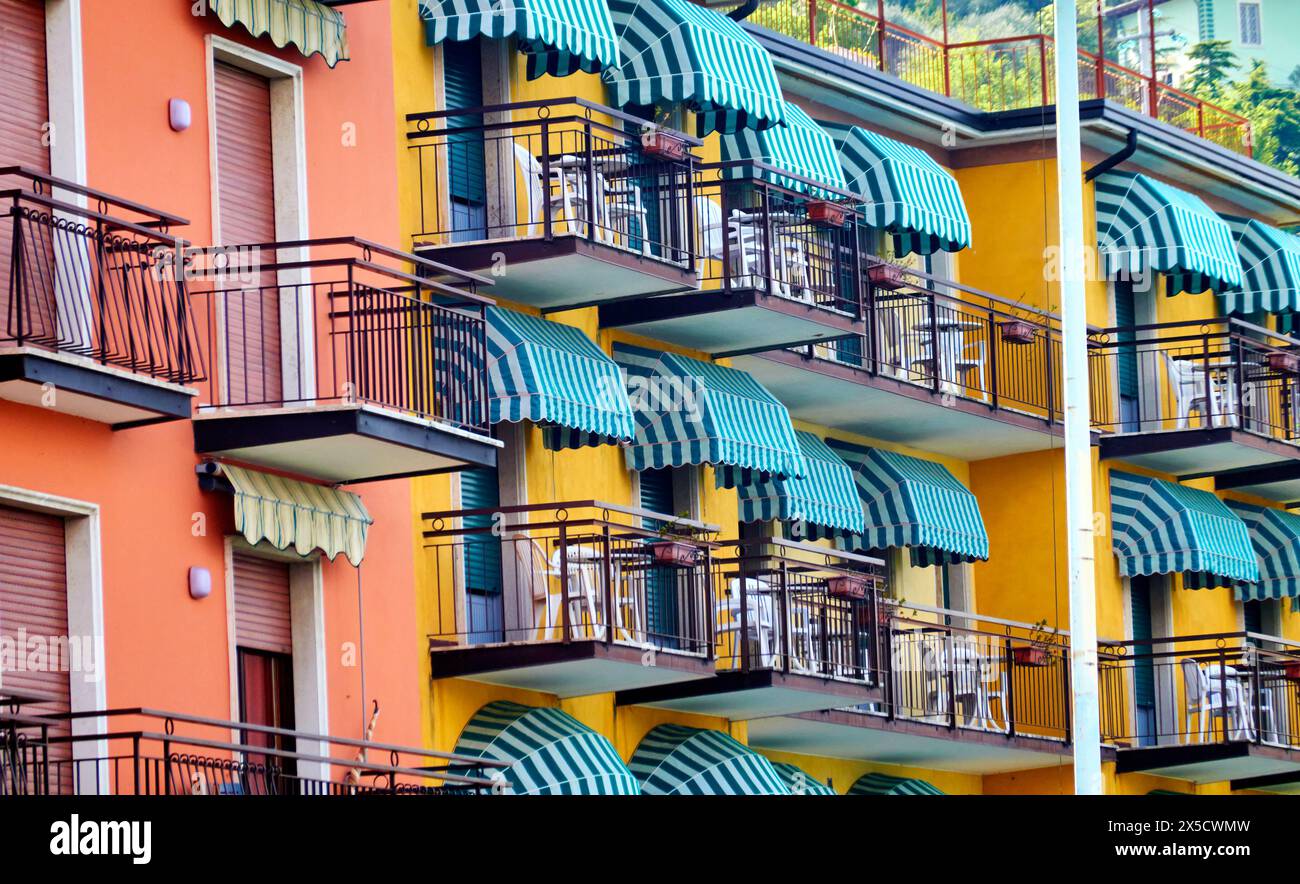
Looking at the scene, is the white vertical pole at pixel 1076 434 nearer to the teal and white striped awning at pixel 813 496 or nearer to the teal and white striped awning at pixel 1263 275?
the teal and white striped awning at pixel 813 496

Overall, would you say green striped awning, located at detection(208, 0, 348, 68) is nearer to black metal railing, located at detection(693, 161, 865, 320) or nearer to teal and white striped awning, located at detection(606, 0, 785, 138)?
teal and white striped awning, located at detection(606, 0, 785, 138)

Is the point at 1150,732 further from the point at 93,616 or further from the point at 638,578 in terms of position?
the point at 93,616

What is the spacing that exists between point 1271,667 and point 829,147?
8.46 m

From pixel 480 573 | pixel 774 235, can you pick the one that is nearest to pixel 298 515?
pixel 480 573

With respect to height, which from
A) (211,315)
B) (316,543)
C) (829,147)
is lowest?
(316,543)

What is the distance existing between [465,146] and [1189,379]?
12858 mm

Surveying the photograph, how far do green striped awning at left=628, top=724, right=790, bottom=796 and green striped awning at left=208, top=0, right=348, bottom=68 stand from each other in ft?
24.4

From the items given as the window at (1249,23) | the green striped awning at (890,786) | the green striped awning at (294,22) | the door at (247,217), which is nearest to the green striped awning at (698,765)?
the green striped awning at (890,786)

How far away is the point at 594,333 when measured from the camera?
31.0 m

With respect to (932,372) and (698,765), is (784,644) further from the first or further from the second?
(932,372)

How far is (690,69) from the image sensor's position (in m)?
30.9

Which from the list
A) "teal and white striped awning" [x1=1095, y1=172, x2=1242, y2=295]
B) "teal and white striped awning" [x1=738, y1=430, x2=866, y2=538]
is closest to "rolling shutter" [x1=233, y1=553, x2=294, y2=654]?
"teal and white striped awning" [x1=738, y1=430, x2=866, y2=538]

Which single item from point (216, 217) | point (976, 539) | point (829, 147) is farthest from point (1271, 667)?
point (216, 217)
